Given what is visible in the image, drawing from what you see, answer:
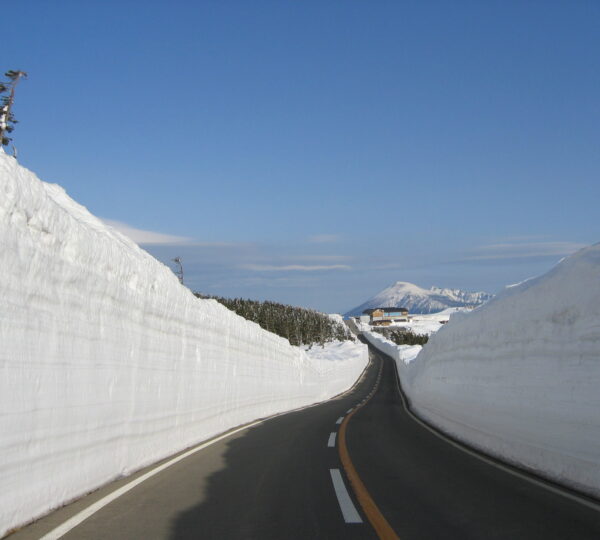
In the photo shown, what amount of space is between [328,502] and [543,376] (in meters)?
4.25

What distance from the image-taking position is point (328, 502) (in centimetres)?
765

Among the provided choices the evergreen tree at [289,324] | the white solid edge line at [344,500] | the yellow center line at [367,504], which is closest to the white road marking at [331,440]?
the yellow center line at [367,504]

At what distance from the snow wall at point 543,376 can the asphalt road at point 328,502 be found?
0.64 metres

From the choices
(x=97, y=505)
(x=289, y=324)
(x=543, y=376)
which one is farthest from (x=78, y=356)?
(x=289, y=324)

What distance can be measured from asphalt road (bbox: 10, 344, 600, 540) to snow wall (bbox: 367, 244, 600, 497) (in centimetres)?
64

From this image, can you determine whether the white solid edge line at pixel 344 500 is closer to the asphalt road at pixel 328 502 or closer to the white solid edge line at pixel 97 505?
the asphalt road at pixel 328 502

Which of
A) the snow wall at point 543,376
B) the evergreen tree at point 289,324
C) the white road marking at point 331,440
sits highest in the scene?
the evergreen tree at point 289,324

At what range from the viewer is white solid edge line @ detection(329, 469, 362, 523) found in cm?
679

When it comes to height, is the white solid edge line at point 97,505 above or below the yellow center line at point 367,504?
above

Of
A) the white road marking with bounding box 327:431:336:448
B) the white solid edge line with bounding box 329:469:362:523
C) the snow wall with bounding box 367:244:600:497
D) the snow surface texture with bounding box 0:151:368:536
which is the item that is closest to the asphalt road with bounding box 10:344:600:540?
the white solid edge line with bounding box 329:469:362:523

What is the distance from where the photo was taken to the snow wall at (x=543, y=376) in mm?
8453

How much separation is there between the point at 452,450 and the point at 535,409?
346 centimetres

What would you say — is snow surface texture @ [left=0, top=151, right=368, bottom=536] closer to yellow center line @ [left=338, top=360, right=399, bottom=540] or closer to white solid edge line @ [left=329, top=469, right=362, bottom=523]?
white solid edge line @ [left=329, top=469, right=362, bottom=523]

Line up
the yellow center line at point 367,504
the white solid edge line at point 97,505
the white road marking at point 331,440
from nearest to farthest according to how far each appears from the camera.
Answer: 1. the white solid edge line at point 97,505
2. the yellow center line at point 367,504
3. the white road marking at point 331,440
